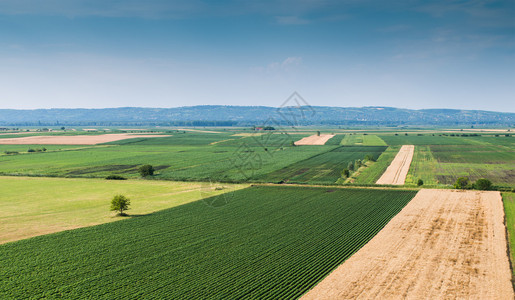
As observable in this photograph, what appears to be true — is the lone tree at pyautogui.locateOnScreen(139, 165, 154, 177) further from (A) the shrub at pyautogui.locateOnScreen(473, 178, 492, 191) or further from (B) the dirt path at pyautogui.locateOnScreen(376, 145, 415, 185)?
(A) the shrub at pyautogui.locateOnScreen(473, 178, 492, 191)

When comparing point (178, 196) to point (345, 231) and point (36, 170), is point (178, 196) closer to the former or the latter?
point (345, 231)

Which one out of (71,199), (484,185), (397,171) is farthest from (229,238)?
(397,171)

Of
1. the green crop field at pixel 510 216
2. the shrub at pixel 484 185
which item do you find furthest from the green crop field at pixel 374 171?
the green crop field at pixel 510 216

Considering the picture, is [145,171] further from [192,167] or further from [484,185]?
[484,185]

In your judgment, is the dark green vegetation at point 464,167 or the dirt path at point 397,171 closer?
the dirt path at point 397,171

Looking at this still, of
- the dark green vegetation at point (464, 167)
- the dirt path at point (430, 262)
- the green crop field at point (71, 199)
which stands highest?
the dirt path at point (430, 262)

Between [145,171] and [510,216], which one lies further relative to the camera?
[145,171]

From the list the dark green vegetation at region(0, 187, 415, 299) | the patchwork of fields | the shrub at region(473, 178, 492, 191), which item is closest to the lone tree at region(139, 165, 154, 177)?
the patchwork of fields

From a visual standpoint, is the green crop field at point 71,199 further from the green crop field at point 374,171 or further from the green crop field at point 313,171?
the green crop field at point 374,171
